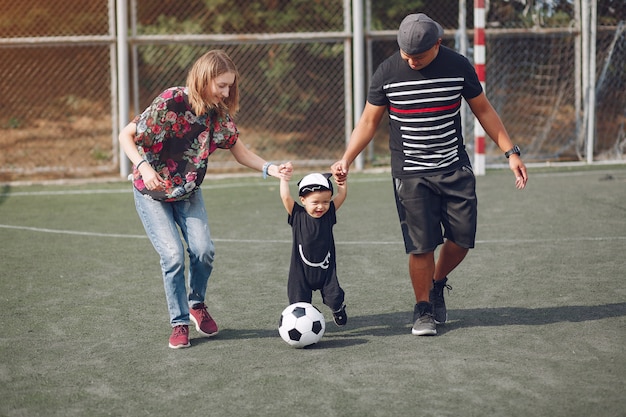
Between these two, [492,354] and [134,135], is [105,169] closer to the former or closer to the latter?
[134,135]

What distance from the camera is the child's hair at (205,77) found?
5.72m

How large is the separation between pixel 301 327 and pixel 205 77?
1598mm

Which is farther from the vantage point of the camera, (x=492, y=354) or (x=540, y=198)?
A: (x=540, y=198)

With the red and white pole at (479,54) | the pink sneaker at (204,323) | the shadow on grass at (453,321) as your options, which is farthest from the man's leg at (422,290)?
the red and white pole at (479,54)

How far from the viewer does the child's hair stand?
572 centimetres

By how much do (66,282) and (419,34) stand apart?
3742mm

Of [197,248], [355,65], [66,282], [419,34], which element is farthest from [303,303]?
[355,65]

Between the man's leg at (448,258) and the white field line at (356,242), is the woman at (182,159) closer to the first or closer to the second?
the man's leg at (448,258)

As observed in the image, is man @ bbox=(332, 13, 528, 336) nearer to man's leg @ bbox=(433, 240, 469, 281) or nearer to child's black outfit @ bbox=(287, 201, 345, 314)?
man's leg @ bbox=(433, 240, 469, 281)

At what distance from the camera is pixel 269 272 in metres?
8.11

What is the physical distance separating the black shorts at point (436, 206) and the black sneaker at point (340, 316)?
0.58m

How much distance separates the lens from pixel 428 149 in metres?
6.13

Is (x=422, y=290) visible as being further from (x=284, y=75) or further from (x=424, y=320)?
(x=284, y=75)

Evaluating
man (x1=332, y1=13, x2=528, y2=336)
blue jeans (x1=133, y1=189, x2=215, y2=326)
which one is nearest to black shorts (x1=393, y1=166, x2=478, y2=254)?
man (x1=332, y1=13, x2=528, y2=336)
